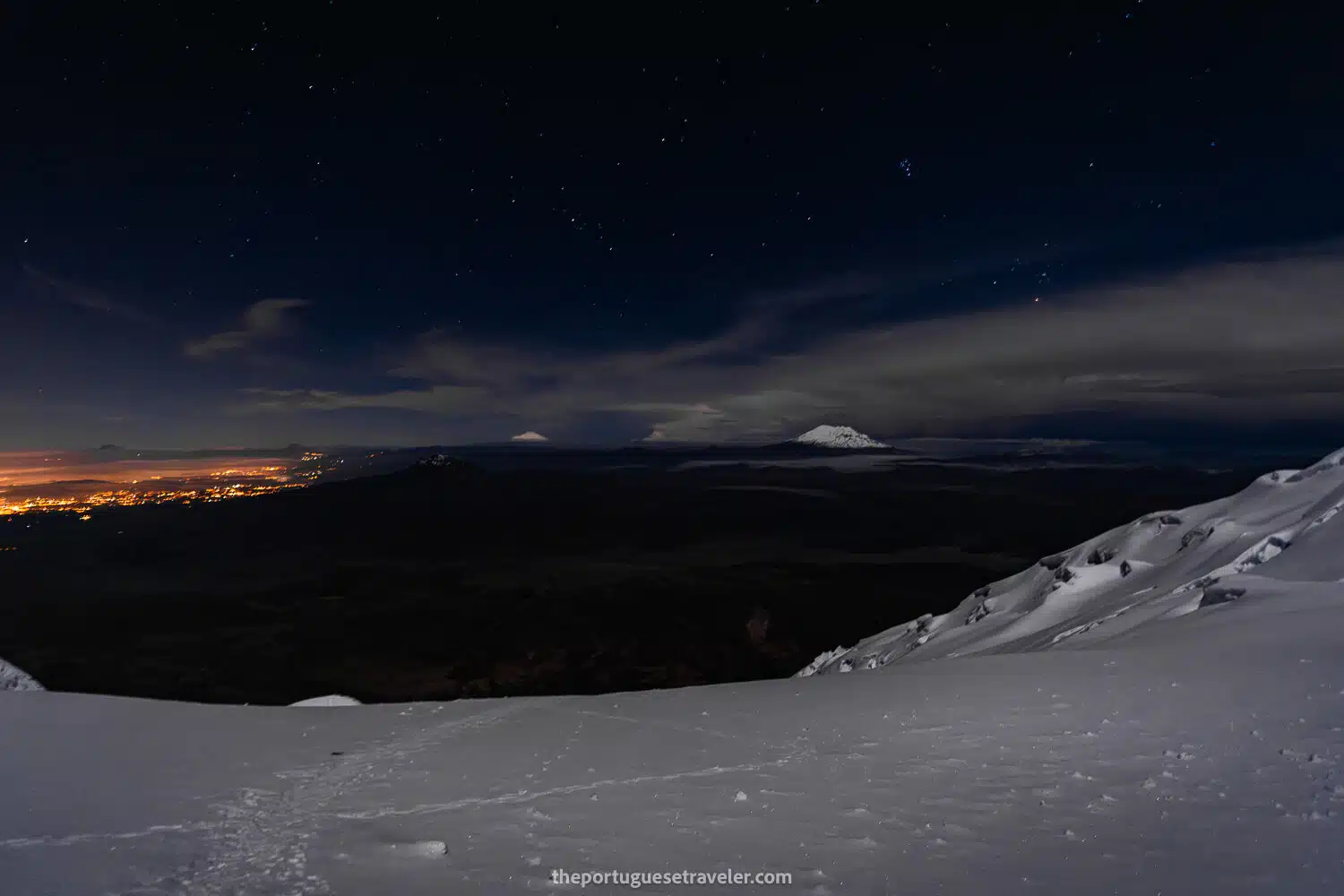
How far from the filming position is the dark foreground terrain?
6500 centimetres

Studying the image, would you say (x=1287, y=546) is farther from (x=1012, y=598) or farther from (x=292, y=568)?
(x=292, y=568)

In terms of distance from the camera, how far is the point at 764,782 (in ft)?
18.5

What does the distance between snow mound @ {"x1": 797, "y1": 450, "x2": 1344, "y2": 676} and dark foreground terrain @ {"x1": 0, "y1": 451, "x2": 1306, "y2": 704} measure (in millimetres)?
40179

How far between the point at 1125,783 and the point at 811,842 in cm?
277

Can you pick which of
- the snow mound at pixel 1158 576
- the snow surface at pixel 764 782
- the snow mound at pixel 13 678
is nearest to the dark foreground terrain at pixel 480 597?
the snow mound at pixel 1158 576

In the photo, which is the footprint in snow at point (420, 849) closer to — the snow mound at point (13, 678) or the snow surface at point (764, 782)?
the snow surface at point (764, 782)

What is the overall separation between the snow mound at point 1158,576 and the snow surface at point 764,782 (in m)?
2.72

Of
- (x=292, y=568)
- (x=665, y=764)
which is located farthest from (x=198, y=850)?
(x=292, y=568)

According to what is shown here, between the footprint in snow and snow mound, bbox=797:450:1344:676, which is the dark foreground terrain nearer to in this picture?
snow mound, bbox=797:450:1344:676

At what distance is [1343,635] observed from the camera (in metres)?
7.88

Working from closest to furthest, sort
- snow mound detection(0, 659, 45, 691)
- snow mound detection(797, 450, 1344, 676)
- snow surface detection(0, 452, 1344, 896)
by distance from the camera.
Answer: snow surface detection(0, 452, 1344, 896)
snow mound detection(797, 450, 1344, 676)
snow mound detection(0, 659, 45, 691)

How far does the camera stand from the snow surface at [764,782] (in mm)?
3938

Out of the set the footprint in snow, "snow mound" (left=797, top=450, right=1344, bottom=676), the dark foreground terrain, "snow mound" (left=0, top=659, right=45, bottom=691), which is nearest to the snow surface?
the footprint in snow

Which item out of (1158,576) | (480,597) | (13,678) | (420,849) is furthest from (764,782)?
(480,597)
